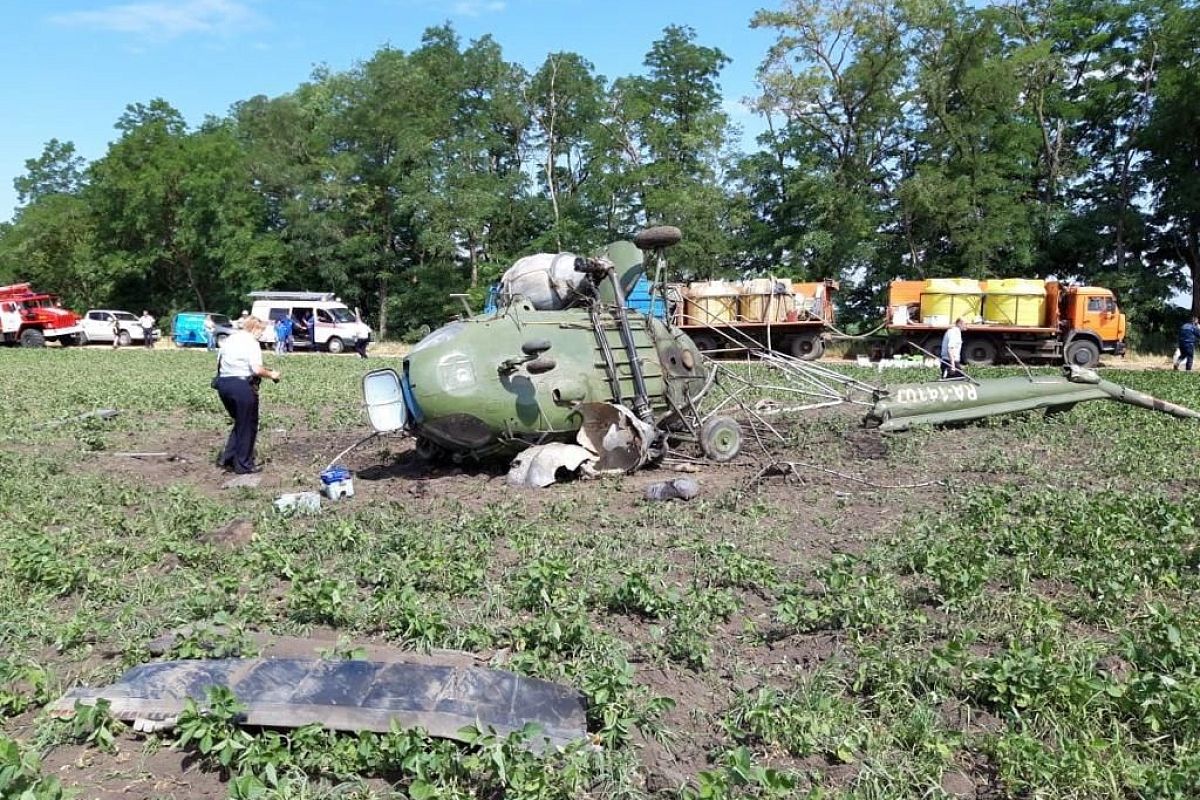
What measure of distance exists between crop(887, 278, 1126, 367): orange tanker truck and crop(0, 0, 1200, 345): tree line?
Answer: 5.63m

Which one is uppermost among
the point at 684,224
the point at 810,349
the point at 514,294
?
the point at 684,224

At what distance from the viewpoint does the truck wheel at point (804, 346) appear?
1147 inches

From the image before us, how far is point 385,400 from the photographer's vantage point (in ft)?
27.2

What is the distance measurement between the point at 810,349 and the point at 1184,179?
1484 cm

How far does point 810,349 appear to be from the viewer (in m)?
29.6

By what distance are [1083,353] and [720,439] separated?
2071 cm

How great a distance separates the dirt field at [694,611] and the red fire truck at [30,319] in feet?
99.8

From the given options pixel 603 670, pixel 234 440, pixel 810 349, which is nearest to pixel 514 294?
Result: pixel 234 440

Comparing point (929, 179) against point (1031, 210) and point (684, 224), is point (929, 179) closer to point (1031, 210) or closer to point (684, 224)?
point (1031, 210)

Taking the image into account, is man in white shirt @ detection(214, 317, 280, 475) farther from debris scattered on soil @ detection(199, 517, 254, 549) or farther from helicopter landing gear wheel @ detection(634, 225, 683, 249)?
helicopter landing gear wheel @ detection(634, 225, 683, 249)

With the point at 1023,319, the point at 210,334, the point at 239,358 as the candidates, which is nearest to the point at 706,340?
the point at 1023,319

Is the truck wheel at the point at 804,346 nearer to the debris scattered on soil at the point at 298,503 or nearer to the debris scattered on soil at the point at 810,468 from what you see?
the debris scattered on soil at the point at 810,468

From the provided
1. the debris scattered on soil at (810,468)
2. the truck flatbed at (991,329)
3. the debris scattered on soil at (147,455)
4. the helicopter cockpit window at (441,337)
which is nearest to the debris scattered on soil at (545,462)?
the helicopter cockpit window at (441,337)

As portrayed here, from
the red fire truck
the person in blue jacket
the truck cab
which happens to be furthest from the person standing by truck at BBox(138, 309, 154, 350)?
the person in blue jacket
